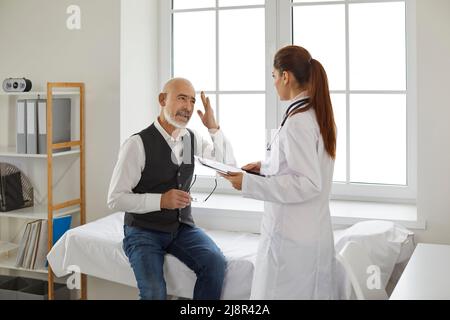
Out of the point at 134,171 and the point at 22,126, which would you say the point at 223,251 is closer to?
the point at 134,171

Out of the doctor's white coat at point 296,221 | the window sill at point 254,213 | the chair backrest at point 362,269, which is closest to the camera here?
the doctor's white coat at point 296,221

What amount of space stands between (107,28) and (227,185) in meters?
1.12

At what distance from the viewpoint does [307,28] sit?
315cm

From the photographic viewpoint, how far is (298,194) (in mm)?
1971

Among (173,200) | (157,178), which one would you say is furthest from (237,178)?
(157,178)

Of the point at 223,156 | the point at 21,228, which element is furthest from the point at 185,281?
the point at 21,228

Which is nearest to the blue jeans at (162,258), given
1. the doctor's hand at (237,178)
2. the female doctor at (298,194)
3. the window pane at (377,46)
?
the female doctor at (298,194)

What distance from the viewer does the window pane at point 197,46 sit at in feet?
11.1

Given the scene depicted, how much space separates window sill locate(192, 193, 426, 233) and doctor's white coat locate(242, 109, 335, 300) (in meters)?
0.73

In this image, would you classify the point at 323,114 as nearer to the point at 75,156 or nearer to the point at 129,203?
the point at 129,203

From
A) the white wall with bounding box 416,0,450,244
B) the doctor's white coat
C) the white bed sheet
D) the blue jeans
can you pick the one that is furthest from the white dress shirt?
the white wall with bounding box 416,0,450,244

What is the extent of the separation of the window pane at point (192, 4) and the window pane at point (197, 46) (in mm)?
35

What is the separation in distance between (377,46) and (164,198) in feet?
4.76

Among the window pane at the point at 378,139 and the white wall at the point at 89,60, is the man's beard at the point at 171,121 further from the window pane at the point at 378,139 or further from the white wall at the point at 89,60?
the window pane at the point at 378,139
